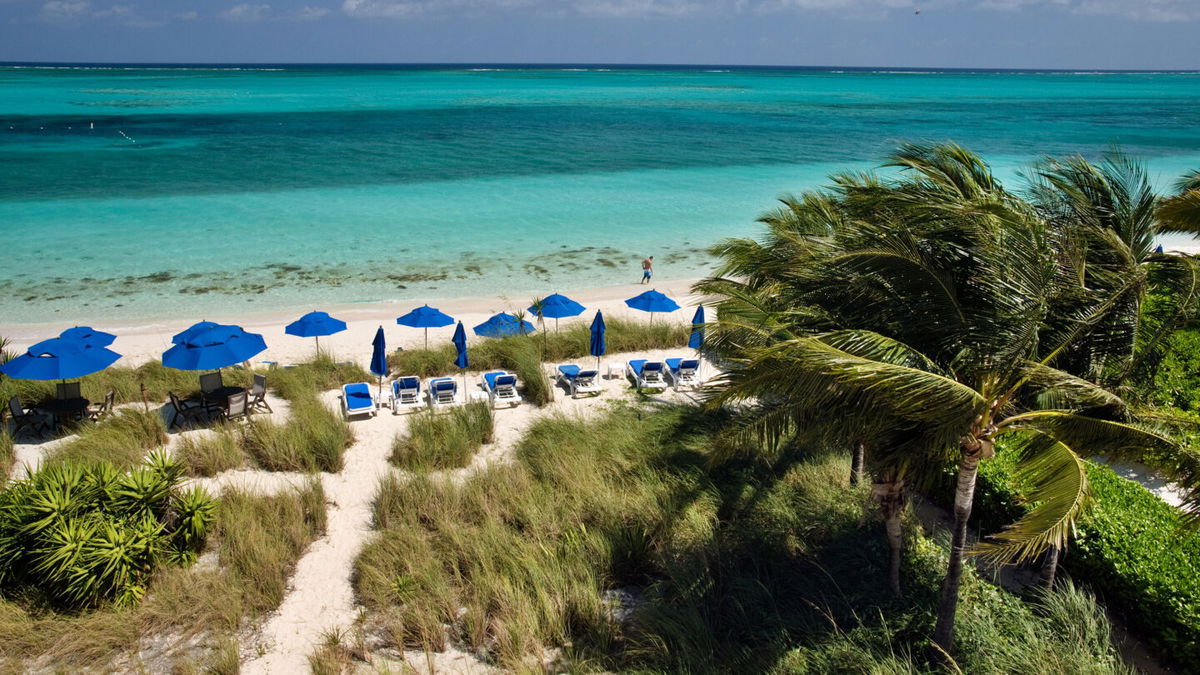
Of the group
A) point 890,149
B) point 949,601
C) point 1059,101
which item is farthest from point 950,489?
point 1059,101

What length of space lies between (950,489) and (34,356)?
12579mm

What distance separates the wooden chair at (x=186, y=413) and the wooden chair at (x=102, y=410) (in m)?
0.88

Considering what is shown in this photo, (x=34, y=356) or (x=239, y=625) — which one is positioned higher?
(x=34, y=356)

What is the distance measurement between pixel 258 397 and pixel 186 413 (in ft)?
3.42

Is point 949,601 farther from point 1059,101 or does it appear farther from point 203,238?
point 1059,101

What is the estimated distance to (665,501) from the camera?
8.62m

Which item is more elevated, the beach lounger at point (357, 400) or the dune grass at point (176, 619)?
the dune grass at point (176, 619)

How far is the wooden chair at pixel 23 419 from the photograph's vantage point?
11.1 metres

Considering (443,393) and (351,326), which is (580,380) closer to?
(443,393)

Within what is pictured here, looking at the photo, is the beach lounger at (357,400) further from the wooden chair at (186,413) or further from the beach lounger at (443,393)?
Result: the wooden chair at (186,413)

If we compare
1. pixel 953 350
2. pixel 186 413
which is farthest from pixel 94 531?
pixel 953 350

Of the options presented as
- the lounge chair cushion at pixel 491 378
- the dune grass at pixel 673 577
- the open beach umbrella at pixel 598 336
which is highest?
the open beach umbrella at pixel 598 336

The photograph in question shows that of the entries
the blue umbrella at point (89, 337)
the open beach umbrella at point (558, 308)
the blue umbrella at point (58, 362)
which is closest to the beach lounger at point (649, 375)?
the open beach umbrella at point (558, 308)

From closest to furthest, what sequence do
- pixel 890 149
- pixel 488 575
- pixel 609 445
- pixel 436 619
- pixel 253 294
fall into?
pixel 436 619
pixel 488 575
pixel 609 445
pixel 253 294
pixel 890 149
